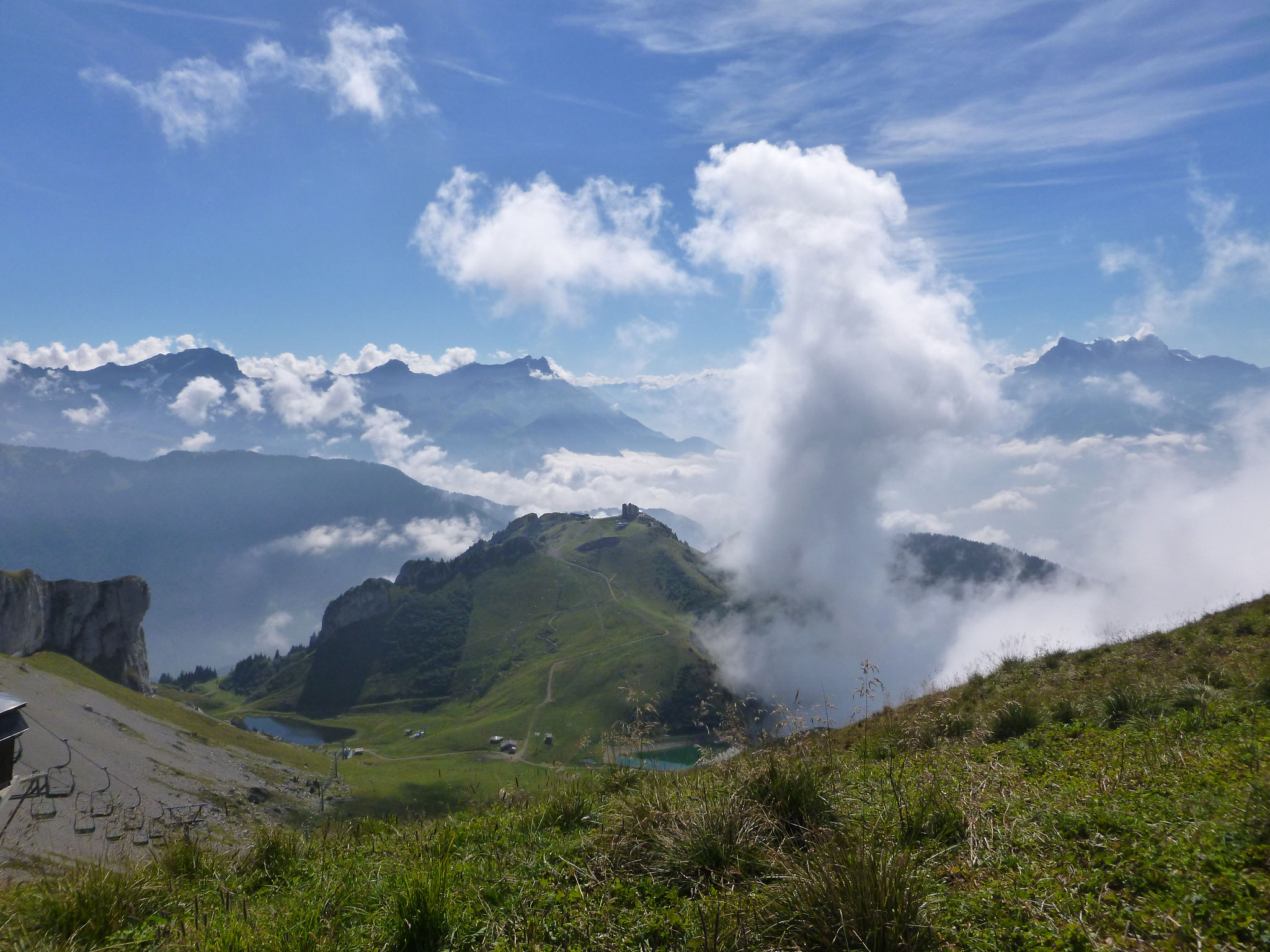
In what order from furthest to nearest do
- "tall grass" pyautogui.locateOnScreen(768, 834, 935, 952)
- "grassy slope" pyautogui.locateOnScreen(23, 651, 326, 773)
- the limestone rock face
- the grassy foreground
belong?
the limestone rock face, "grassy slope" pyautogui.locateOnScreen(23, 651, 326, 773), the grassy foreground, "tall grass" pyautogui.locateOnScreen(768, 834, 935, 952)

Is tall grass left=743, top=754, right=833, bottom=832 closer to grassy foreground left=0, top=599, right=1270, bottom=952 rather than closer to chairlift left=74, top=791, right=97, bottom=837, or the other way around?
grassy foreground left=0, top=599, right=1270, bottom=952

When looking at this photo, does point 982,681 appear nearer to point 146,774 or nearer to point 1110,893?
point 1110,893

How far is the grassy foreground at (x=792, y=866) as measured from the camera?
505 cm

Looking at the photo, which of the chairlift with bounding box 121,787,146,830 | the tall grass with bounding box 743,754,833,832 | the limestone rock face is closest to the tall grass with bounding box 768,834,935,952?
the tall grass with bounding box 743,754,833,832

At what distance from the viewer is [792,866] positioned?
19.3 feet

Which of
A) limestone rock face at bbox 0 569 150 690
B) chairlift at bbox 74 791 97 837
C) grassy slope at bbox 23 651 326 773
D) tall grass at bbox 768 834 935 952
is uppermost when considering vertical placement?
tall grass at bbox 768 834 935 952

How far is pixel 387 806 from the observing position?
133750 mm

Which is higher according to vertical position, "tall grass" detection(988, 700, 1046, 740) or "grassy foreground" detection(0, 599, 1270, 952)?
"tall grass" detection(988, 700, 1046, 740)

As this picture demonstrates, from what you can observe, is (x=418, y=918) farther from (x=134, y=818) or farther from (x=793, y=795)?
(x=134, y=818)

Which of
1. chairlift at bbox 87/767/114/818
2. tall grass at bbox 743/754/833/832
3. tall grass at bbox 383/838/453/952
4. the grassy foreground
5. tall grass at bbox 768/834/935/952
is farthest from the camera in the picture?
chairlift at bbox 87/767/114/818

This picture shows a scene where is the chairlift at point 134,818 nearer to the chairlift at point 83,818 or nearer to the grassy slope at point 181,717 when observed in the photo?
the chairlift at point 83,818

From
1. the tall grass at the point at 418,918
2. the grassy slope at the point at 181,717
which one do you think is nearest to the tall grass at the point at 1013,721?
the tall grass at the point at 418,918

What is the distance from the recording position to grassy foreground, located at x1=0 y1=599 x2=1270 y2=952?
5055 millimetres

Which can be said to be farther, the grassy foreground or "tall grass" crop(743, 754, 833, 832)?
"tall grass" crop(743, 754, 833, 832)
